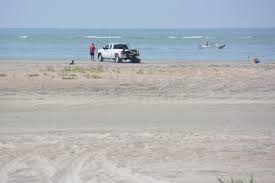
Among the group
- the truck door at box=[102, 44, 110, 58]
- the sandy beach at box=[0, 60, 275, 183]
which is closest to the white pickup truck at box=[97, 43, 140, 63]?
the truck door at box=[102, 44, 110, 58]

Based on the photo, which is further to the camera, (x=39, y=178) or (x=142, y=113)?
(x=142, y=113)

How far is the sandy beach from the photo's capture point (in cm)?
912

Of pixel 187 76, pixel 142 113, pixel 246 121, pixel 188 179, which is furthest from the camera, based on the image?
pixel 187 76

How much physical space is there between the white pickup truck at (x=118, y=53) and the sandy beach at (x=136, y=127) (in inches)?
553

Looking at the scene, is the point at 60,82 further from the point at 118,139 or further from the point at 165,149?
the point at 165,149

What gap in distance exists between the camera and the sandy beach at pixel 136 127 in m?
9.12

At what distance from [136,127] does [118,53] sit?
25717mm

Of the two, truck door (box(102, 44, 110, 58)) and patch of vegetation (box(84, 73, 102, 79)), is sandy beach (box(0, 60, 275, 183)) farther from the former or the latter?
truck door (box(102, 44, 110, 58))

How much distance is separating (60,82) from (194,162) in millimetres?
12731

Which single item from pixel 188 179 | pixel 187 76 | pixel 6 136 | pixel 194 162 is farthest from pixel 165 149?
pixel 187 76

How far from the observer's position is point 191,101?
18062 mm

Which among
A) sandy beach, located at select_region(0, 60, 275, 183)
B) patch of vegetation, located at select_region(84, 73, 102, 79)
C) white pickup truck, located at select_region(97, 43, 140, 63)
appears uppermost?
white pickup truck, located at select_region(97, 43, 140, 63)

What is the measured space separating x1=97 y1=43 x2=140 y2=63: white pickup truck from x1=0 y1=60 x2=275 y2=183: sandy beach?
14.1 m

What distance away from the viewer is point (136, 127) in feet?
45.3
